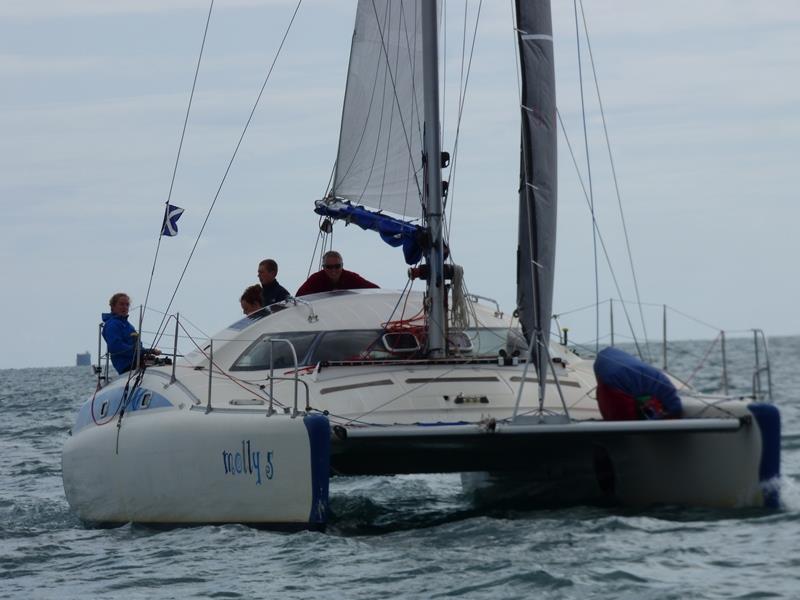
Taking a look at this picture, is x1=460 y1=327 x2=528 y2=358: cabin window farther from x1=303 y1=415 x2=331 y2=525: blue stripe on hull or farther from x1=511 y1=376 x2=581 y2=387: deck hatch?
x1=303 y1=415 x2=331 y2=525: blue stripe on hull

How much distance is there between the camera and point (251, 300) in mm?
11102

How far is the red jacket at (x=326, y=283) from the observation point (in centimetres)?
1121

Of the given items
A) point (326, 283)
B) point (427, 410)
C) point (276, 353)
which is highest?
point (326, 283)

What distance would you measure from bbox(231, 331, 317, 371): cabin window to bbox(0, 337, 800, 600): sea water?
108 cm

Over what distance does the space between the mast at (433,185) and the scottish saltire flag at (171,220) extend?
7.32 ft

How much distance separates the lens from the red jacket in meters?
11.2

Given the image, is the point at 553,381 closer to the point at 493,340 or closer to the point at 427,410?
the point at 493,340

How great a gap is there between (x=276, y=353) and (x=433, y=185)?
5.40 ft

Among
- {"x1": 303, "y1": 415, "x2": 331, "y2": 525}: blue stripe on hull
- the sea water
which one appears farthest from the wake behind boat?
the sea water

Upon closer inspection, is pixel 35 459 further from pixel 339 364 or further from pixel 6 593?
pixel 6 593

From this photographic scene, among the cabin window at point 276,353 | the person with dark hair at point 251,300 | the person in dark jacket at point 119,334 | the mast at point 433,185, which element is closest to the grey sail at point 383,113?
the mast at point 433,185

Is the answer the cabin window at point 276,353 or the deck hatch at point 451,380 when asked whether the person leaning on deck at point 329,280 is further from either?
the deck hatch at point 451,380

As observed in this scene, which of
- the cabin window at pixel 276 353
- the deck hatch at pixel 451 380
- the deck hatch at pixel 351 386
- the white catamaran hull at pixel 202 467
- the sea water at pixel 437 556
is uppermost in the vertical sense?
the cabin window at pixel 276 353

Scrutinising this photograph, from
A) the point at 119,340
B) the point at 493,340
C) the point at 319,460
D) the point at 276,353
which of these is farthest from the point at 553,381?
the point at 119,340
